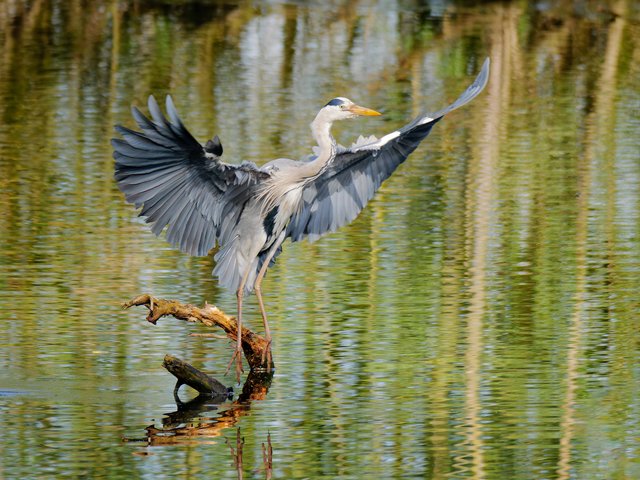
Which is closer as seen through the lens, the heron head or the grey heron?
the grey heron

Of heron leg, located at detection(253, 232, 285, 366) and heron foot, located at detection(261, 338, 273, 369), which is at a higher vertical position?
heron leg, located at detection(253, 232, 285, 366)

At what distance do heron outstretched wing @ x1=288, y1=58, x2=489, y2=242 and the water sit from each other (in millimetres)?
713

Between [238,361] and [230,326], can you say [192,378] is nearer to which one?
[238,361]

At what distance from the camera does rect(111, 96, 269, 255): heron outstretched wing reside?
9.77 m

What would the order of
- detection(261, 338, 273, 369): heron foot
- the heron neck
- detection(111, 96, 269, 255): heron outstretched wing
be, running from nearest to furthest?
detection(111, 96, 269, 255): heron outstretched wing → detection(261, 338, 273, 369): heron foot → the heron neck

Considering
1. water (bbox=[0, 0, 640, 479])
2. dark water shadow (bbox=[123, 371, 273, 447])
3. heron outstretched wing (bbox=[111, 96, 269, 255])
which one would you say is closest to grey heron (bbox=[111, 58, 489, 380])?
heron outstretched wing (bbox=[111, 96, 269, 255])

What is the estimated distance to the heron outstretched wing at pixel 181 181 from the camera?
32.0 ft

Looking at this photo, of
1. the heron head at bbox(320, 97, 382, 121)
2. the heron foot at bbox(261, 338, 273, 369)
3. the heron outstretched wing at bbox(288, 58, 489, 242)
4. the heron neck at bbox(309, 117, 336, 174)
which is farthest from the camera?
the heron outstretched wing at bbox(288, 58, 489, 242)

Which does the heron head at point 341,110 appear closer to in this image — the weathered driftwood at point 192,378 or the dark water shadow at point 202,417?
the dark water shadow at point 202,417

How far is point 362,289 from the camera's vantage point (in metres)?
12.3

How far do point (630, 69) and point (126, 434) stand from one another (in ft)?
60.9

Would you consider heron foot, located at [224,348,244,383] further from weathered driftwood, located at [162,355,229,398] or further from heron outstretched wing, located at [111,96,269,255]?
heron outstretched wing, located at [111,96,269,255]

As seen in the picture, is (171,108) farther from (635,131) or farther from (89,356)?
(635,131)

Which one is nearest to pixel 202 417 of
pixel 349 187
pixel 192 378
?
pixel 192 378
